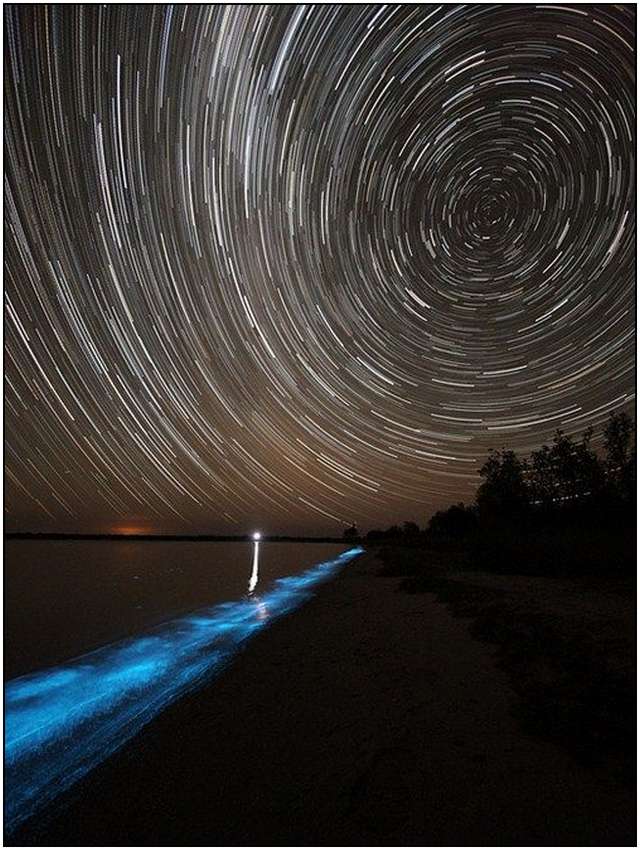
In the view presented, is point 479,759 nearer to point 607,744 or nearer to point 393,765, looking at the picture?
point 393,765

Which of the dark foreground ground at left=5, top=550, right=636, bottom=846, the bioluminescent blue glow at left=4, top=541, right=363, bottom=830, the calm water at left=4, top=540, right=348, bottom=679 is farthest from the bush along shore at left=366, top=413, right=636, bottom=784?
the calm water at left=4, top=540, right=348, bottom=679

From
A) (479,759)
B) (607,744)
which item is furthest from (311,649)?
(607,744)

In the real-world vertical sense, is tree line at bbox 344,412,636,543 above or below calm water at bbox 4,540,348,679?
above

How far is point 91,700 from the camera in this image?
8.62 m

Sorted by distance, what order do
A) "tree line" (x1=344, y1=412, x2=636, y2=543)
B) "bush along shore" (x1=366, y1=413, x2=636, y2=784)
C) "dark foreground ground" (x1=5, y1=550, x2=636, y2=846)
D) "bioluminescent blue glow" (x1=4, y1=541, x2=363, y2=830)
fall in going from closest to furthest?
1. "dark foreground ground" (x1=5, y1=550, x2=636, y2=846)
2. "bush along shore" (x1=366, y1=413, x2=636, y2=784)
3. "bioluminescent blue glow" (x1=4, y1=541, x2=363, y2=830)
4. "tree line" (x1=344, y1=412, x2=636, y2=543)

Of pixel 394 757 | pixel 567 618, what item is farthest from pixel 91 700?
pixel 567 618

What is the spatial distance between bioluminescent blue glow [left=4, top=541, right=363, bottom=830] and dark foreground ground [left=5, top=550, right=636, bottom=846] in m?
0.70

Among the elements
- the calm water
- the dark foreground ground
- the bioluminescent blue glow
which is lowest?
the calm water

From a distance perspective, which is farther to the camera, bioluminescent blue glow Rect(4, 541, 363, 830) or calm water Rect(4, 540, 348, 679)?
calm water Rect(4, 540, 348, 679)

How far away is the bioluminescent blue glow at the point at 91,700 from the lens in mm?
5645

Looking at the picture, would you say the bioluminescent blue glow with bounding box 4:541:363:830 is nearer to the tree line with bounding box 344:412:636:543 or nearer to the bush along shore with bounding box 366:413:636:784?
the bush along shore with bounding box 366:413:636:784

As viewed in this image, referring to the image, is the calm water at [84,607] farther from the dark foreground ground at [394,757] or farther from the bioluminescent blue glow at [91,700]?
the dark foreground ground at [394,757]

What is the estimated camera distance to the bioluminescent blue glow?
5645 mm

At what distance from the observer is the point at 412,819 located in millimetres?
3824
